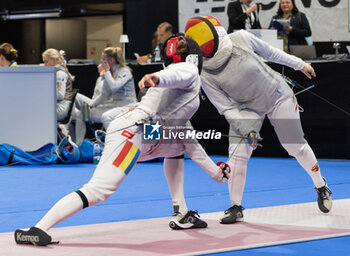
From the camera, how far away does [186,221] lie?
3760mm

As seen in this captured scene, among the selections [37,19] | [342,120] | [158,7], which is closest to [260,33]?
[342,120]

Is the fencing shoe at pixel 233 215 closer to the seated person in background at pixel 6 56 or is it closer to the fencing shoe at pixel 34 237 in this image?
the fencing shoe at pixel 34 237

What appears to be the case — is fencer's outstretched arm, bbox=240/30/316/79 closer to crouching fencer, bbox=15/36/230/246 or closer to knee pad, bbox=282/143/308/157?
knee pad, bbox=282/143/308/157

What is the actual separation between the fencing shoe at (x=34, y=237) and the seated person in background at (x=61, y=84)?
475 centimetres

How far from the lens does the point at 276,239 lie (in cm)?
345

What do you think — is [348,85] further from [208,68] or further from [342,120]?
[208,68]

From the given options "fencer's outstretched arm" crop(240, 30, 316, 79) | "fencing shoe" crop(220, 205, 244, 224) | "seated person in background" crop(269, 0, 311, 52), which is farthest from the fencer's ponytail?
"fencing shoe" crop(220, 205, 244, 224)

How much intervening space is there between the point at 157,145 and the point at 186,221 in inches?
21.9

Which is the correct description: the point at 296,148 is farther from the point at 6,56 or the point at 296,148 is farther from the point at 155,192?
the point at 6,56

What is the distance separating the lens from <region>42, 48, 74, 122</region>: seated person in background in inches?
311

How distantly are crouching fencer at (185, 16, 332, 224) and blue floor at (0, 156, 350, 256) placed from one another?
62 centimetres

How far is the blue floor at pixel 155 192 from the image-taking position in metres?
4.08

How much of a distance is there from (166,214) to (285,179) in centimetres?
215

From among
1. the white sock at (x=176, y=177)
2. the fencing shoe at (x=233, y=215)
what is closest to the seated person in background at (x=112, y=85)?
the fencing shoe at (x=233, y=215)
